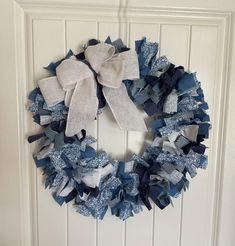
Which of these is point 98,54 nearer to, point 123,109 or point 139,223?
point 123,109

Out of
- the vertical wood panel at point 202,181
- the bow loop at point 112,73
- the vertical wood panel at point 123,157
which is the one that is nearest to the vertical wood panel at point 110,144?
the vertical wood panel at point 123,157

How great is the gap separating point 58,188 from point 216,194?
511 millimetres

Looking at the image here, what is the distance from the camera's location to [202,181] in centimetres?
104

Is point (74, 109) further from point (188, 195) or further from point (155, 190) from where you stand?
point (188, 195)

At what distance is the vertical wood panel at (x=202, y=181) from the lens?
38.3 inches

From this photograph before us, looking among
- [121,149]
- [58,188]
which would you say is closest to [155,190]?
[121,149]

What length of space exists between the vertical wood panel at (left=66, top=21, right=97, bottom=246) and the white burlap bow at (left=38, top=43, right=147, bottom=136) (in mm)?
63

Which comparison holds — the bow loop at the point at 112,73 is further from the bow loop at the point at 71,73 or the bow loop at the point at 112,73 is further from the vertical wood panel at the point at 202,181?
the vertical wood panel at the point at 202,181

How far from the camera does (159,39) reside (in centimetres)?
96

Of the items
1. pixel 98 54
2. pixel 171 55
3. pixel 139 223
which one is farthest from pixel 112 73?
pixel 139 223

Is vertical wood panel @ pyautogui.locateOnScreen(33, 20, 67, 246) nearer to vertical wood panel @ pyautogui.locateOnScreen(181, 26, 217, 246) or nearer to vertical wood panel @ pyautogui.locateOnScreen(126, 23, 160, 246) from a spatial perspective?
vertical wood panel @ pyautogui.locateOnScreen(126, 23, 160, 246)

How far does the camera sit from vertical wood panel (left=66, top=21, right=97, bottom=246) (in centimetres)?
92

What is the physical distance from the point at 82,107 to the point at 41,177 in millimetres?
276

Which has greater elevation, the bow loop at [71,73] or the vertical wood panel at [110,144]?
the bow loop at [71,73]
